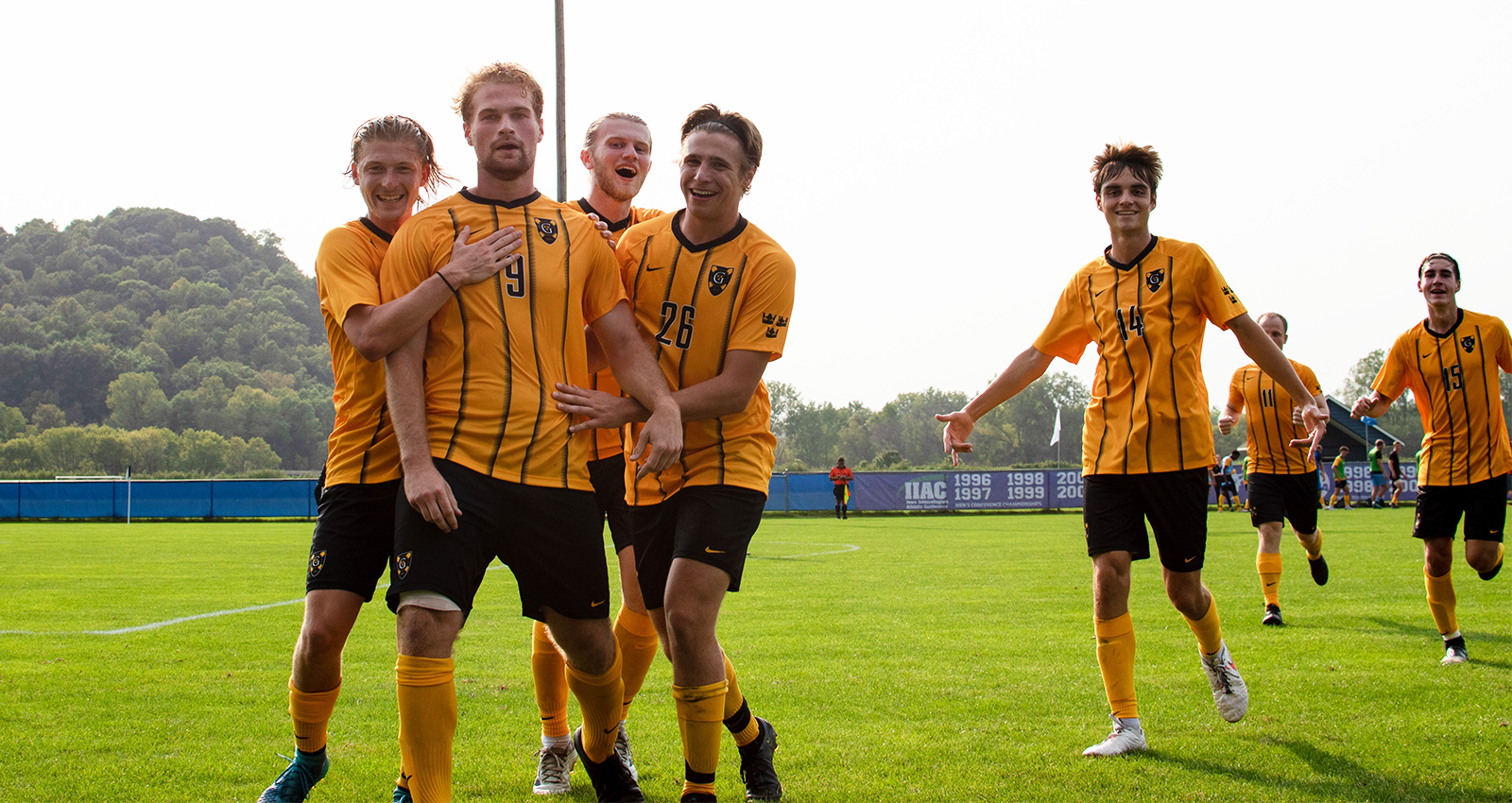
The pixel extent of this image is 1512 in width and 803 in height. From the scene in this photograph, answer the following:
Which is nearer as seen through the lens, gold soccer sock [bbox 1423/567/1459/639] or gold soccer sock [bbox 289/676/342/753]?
gold soccer sock [bbox 289/676/342/753]

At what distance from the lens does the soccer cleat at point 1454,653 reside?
20.6ft

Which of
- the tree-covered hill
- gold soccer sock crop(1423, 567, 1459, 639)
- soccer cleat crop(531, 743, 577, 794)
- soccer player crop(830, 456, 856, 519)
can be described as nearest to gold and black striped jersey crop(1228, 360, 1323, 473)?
gold soccer sock crop(1423, 567, 1459, 639)

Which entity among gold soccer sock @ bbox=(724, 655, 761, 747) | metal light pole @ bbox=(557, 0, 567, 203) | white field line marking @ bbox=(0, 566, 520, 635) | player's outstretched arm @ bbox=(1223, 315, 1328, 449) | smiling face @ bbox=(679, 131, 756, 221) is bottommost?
white field line marking @ bbox=(0, 566, 520, 635)

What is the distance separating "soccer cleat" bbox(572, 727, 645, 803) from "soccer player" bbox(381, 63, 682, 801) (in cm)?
8

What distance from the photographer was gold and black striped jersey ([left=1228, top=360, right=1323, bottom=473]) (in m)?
9.07

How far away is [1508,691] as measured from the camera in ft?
17.4

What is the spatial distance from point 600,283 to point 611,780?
1699 mm

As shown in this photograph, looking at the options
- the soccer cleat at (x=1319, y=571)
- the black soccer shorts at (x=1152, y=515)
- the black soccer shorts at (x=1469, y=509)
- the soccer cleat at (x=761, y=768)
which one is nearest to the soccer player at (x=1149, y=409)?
the black soccer shorts at (x=1152, y=515)

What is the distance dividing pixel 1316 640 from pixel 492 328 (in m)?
6.40

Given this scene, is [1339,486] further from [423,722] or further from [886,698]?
[423,722]

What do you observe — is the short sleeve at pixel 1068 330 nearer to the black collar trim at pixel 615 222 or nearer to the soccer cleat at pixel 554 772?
the black collar trim at pixel 615 222

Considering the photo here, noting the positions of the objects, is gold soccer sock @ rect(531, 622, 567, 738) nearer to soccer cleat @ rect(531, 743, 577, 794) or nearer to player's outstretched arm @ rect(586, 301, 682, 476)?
soccer cleat @ rect(531, 743, 577, 794)

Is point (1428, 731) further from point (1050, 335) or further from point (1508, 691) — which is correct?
point (1050, 335)

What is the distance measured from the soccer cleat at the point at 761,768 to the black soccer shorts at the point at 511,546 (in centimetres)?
96
